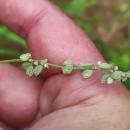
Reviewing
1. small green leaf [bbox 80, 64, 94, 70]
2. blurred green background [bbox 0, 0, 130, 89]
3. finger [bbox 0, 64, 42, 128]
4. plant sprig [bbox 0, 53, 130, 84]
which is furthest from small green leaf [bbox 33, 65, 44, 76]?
blurred green background [bbox 0, 0, 130, 89]

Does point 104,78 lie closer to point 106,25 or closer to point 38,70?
point 38,70

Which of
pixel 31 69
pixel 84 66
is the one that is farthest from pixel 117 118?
pixel 31 69

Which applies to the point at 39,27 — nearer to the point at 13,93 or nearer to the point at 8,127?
the point at 13,93

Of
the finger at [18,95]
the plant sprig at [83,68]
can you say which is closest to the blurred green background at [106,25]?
the finger at [18,95]

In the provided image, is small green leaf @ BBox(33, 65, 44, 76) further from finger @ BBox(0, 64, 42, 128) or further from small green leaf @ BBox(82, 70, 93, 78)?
finger @ BBox(0, 64, 42, 128)

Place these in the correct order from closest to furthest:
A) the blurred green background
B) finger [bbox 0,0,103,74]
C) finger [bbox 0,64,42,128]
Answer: finger [bbox 0,0,103,74], finger [bbox 0,64,42,128], the blurred green background

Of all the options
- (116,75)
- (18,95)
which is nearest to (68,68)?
(116,75)
